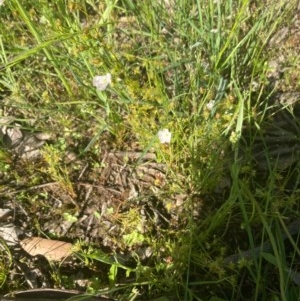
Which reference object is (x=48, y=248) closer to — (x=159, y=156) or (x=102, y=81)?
(x=159, y=156)

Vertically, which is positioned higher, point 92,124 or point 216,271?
point 92,124

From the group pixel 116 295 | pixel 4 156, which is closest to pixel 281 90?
pixel 116 295

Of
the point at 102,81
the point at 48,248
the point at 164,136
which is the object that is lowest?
the point at 48,248

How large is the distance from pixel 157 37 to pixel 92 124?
43 centimetres

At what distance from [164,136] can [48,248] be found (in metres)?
0.60

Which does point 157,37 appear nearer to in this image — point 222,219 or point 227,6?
point 227,6

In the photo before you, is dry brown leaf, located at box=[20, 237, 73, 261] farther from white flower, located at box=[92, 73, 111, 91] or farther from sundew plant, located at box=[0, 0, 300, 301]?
white flower, located at box=[92, 73, 111, 91]

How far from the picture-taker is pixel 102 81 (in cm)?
139

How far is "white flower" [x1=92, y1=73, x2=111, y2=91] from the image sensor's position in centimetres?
137

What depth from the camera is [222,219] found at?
1.34 meters

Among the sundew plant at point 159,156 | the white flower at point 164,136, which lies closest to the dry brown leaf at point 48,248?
the sundew plant at point 159,156

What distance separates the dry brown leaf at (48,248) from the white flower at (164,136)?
0.51 metres

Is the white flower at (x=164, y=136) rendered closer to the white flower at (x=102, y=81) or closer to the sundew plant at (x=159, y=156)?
the sundew plant at (x=159, y=156)

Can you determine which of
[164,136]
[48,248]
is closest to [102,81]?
[164,136]
